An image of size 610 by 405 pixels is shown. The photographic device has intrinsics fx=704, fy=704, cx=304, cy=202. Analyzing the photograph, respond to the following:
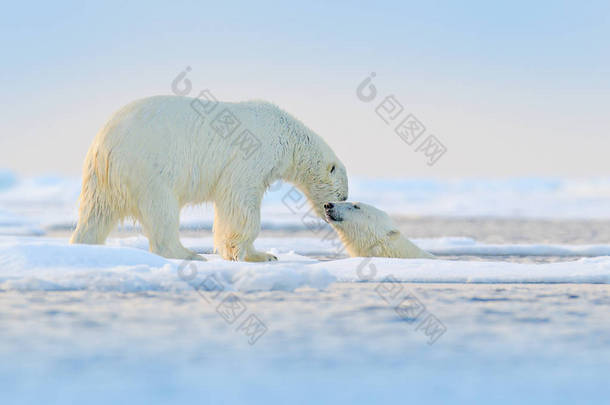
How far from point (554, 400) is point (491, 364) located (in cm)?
32

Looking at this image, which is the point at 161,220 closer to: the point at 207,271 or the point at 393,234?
the point at 207,271

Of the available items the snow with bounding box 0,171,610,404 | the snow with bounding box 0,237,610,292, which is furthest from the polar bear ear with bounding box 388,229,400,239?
the snow with bounding box 0,171,610,404

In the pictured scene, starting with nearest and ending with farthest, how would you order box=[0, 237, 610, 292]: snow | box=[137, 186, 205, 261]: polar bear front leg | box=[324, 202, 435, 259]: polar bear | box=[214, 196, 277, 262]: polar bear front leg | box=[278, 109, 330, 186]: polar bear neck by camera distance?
box=[0, 237, 610, 292]: snow < box=[137, 186, 205, 261]: polar bear front leg < box=[214, 196, 277, 262]: polar bear front leg < box=[278, 109, 330, 186]: polar bear neck < box=[324, 202, 435, 259]: polar bear

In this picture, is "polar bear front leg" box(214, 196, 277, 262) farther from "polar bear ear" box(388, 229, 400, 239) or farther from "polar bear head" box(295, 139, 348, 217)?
"polar bear ear" box(388, 229, 400, 239)

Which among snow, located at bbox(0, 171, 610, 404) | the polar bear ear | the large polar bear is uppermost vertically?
the large polar bear

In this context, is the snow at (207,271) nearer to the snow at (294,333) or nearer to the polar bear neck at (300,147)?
the snow at (294,333)

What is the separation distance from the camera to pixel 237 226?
5.12 m

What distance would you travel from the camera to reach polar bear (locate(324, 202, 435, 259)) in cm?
560

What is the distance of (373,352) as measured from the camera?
2449 mm

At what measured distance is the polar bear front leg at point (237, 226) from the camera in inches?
201

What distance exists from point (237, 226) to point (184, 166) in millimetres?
607

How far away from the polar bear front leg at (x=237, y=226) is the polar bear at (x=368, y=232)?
715 mm

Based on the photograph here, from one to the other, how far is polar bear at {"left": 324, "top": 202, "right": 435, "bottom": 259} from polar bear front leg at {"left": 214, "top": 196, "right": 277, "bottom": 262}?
715mm

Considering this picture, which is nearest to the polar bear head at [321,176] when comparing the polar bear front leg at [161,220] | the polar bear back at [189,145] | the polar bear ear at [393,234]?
the polar bear back at [189,145]
